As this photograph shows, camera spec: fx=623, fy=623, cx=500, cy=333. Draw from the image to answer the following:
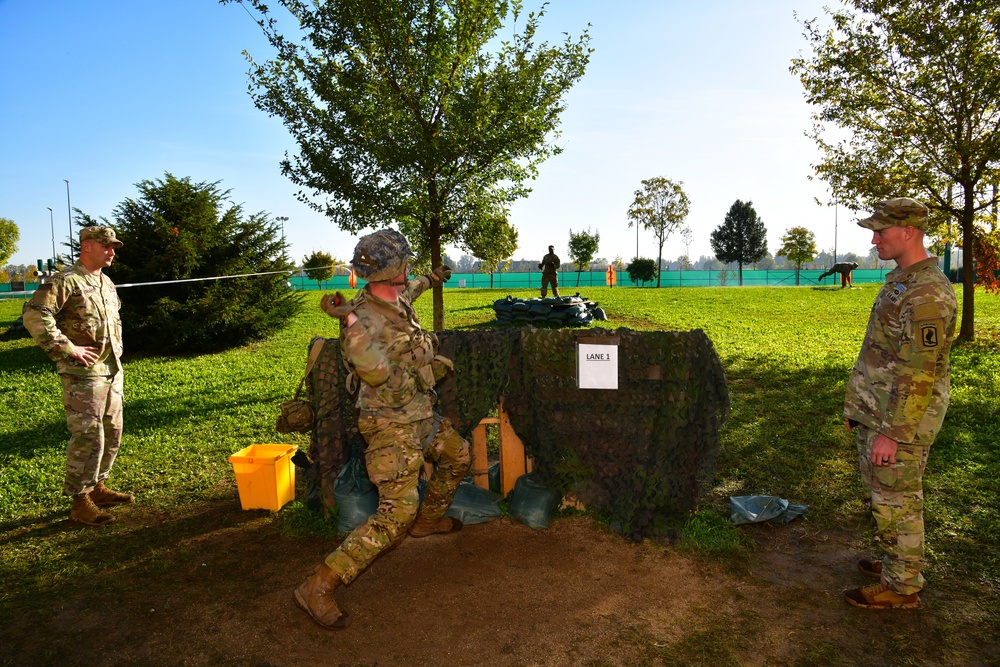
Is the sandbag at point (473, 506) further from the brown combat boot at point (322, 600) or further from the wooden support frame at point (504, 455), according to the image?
the brown combat boot at point (322, 600)

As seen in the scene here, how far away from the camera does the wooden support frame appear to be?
16.8 feet

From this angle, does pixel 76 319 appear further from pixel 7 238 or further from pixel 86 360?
pixel 7 238

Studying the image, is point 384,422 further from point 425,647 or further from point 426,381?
point 425,647

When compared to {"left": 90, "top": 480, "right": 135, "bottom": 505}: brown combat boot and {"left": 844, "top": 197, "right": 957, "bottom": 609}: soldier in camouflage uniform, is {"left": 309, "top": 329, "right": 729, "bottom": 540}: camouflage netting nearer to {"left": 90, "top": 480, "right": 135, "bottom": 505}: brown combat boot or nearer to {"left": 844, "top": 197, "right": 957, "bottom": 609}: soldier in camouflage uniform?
{"left": 844, "top": 197, "right": 957, "bottom": 609}: soldier in camouflage uniform

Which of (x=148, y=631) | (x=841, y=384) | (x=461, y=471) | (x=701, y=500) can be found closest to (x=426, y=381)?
(x=461, y=471)

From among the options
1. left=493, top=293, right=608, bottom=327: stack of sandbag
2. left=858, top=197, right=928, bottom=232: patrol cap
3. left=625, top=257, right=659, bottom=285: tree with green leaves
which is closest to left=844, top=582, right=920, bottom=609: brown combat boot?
left=858, top=197, right=928, bottom=232: patrol cap

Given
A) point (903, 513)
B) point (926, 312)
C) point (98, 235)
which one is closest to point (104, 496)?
point (98, 235)

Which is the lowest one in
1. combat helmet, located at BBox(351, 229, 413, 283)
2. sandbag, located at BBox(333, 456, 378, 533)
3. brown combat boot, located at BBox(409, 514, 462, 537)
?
brown combat boot, located at BBox(409, 514, 462, 537)

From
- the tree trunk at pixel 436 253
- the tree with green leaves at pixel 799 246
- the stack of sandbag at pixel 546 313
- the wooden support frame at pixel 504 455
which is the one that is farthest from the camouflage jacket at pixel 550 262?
the tree with green leaves at pixel 799 246

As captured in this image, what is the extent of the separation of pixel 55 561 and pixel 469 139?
718 cm

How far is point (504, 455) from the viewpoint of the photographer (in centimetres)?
515

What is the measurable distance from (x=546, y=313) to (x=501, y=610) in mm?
12125

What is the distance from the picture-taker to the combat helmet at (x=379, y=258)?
3.74 meters

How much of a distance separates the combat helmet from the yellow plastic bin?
225cm
